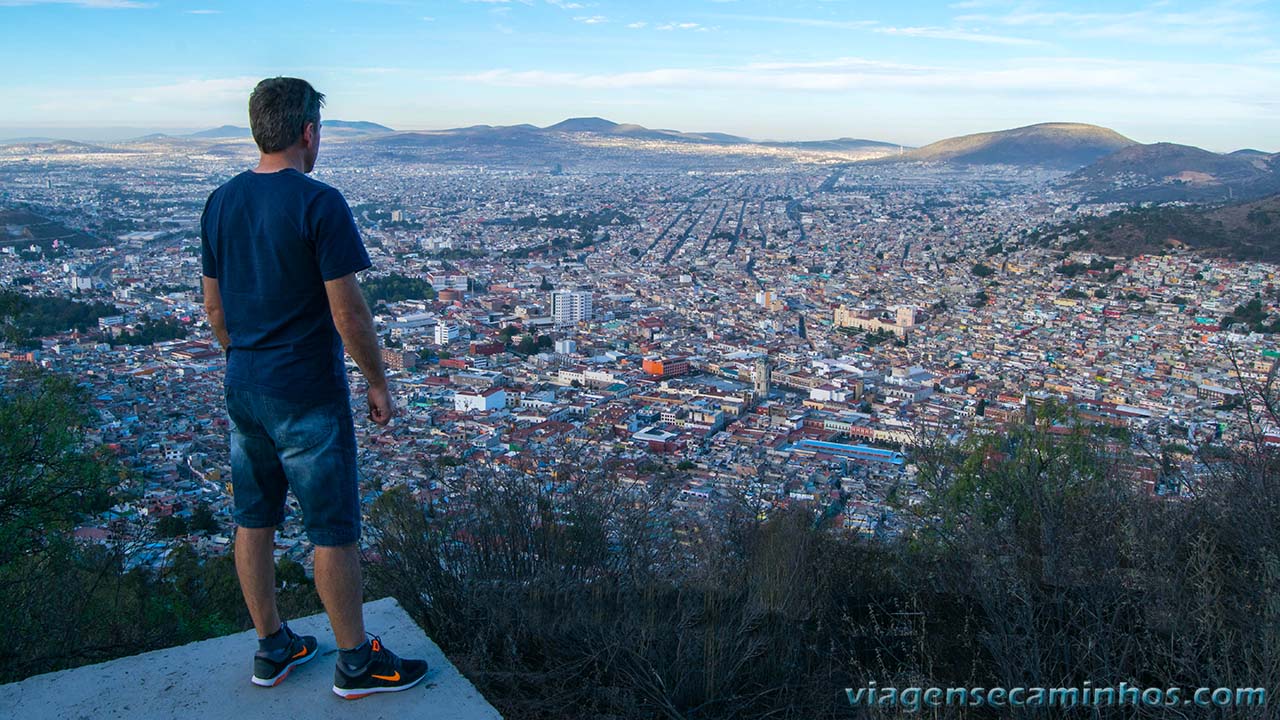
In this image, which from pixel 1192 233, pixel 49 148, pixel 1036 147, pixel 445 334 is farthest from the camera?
pixel 1036 147

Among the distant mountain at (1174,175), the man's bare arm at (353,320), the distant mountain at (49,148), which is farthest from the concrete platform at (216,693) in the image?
the distant mountain at (49,148)

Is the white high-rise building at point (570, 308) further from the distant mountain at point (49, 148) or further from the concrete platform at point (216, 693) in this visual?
the distant mountain at point (49, 148)

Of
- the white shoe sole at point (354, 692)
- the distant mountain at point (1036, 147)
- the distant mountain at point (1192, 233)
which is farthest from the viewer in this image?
the distant mountain at point (1036, 147)

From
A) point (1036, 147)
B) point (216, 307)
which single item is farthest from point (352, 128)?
point (216, 307)

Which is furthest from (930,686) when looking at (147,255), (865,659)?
(147,255)

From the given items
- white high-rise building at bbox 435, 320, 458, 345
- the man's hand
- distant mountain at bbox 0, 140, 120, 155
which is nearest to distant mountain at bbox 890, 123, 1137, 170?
distant mountain at bbox 0, 140, 120, 155

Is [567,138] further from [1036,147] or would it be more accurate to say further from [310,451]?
[310,451]
